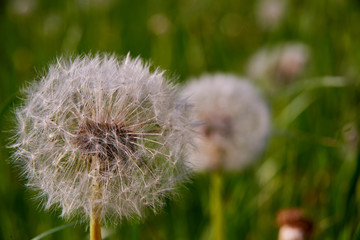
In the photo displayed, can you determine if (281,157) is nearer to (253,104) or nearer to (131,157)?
(253,104)

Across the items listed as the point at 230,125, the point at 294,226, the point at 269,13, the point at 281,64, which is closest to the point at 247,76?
the point at 281,64

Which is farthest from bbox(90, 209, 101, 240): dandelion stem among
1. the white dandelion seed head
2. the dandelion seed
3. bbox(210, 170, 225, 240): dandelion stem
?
Result: the white dandelion seed head

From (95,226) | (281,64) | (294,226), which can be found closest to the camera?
(95,226)

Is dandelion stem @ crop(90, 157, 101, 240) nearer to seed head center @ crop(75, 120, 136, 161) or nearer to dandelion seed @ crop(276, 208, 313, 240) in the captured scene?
seed head center @ crop(75, 120, 136, 161)

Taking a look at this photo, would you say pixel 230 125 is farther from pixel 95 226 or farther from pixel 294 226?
pixel 95 226

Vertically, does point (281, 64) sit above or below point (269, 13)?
below

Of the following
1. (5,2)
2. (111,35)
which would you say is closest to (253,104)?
(111,35)
